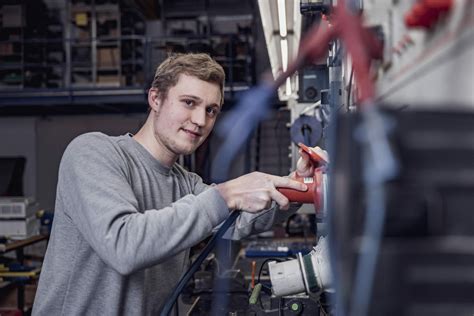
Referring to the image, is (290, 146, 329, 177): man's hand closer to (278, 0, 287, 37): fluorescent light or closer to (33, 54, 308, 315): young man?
(33, 54, 308, 315): young man

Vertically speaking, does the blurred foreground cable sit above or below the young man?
above

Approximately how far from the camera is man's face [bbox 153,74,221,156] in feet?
4.02

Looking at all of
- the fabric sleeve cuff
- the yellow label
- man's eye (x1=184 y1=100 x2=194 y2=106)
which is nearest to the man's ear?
man's eye (x1=184 y1=100 x2=194 y2=106)

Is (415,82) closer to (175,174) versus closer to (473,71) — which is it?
(473,71)

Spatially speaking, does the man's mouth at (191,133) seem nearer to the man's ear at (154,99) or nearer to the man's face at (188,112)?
the man's face at (188,112)

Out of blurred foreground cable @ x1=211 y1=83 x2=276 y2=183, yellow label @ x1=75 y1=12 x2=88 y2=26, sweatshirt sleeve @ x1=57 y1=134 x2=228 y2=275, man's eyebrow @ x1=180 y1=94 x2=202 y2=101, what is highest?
yellow label @ x1=75 y1=12 x2=88 y2=26

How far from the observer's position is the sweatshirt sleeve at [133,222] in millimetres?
939

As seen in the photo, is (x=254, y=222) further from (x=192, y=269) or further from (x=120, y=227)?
(x=120, y=227)

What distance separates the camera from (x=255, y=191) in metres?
0.94

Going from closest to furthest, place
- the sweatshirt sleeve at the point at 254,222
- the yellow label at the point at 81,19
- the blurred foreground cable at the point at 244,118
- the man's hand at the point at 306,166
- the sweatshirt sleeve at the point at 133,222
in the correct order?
the blurred foreground cable at the point at 244,118 → the sweatshirt sleeve at the point at 133,222 → the man's hand at the point at 306,166 → the sweatshirt sleeve at the point at 254,222 → the yellow label at the point at 81,19

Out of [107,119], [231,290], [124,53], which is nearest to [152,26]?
[124,53]

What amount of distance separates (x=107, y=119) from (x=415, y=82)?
7305mm

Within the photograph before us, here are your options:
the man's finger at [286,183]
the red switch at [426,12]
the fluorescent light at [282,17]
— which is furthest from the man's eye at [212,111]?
the fluorescent light at [282,17]

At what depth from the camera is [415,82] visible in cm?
47
